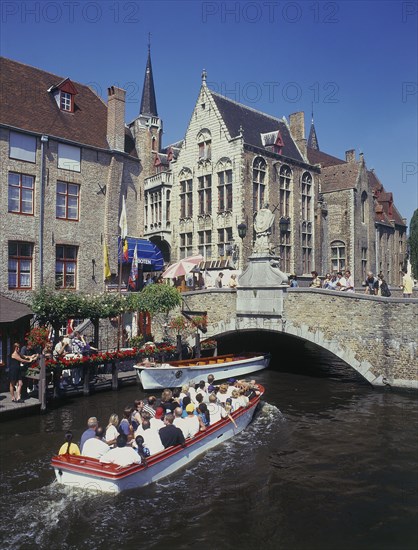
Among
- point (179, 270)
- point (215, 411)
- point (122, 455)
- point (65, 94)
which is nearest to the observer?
point (122, 455)

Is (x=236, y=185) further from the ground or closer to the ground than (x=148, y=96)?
closer to the ground

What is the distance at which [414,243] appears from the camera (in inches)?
1908

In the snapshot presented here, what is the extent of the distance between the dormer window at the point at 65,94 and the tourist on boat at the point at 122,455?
71.3 ft

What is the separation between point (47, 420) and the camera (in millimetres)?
14586

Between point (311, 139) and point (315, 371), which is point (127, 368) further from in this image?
point (311, 139)

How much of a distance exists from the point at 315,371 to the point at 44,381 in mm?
13910

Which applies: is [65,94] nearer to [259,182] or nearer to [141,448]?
[259,182]

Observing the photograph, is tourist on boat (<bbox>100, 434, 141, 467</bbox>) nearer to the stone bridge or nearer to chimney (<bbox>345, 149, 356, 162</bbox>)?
the stone bridge

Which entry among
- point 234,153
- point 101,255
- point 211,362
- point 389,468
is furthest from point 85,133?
Answer: point 389,468

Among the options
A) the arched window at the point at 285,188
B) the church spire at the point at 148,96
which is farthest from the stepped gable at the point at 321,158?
the church spire at the point at 148,96

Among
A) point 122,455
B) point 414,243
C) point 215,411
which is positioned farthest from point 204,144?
point 414,243

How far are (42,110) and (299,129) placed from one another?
18315 millimetres

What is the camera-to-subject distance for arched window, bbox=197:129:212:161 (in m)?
30.6

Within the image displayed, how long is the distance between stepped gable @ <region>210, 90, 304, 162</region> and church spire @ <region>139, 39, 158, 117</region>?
17659 mm
